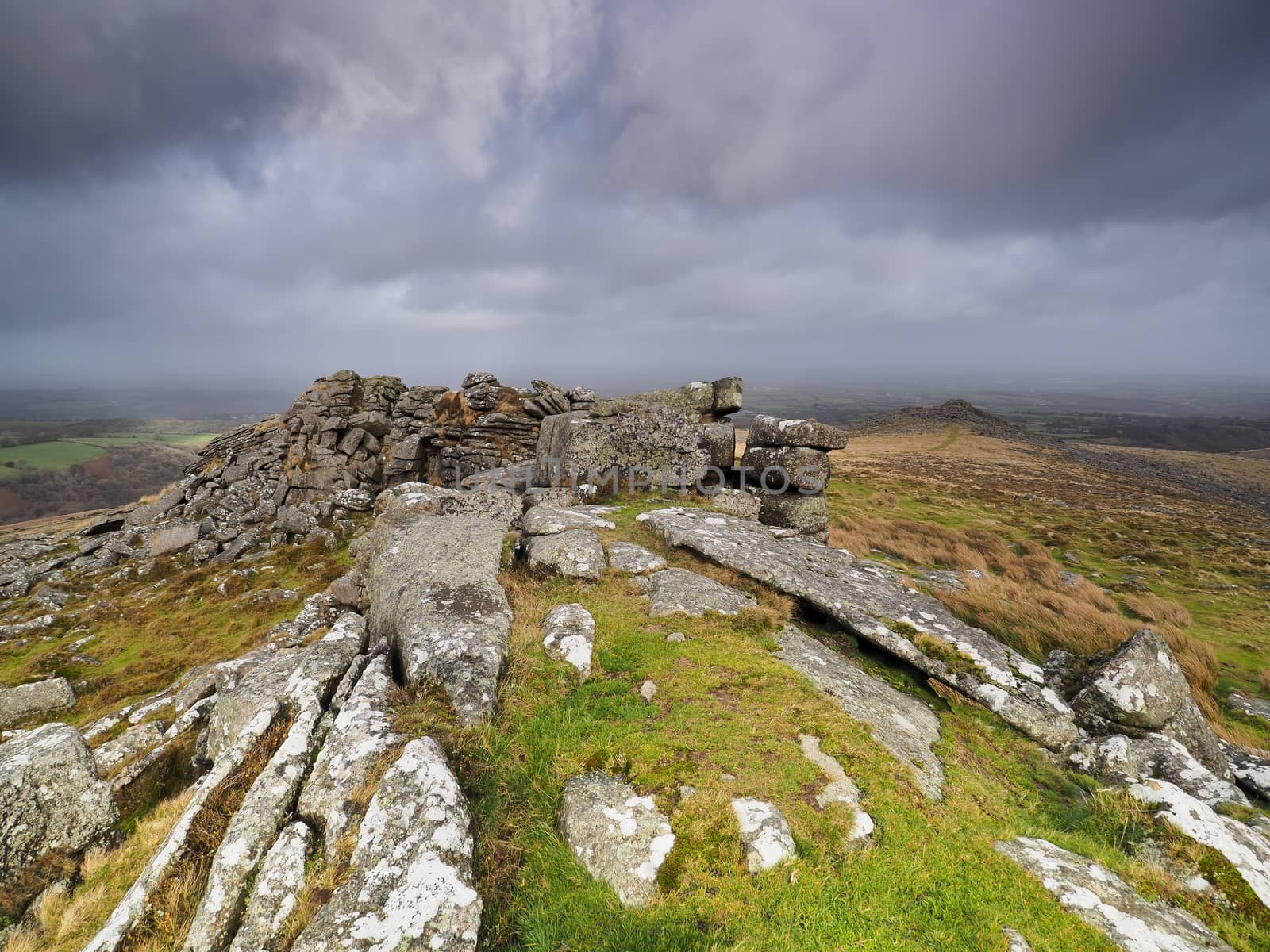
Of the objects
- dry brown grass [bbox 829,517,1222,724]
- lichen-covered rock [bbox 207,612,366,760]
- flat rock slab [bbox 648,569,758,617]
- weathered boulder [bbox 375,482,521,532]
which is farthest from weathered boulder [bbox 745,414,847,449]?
lichen-covered rock [bbox 207,612,366,760]

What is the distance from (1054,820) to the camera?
6180 mm

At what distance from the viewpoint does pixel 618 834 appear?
4945 mm

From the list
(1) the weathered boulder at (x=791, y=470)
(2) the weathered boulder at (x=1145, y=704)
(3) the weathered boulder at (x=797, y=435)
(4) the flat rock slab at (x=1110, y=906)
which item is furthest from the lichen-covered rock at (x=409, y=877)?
(3) the weathered boulder at (x=797, y=435)

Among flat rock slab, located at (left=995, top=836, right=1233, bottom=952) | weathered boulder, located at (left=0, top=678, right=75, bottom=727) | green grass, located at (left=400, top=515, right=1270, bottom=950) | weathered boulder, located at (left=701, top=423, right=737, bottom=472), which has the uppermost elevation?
weathered boulder, located at (left=701, top=423, right=737, bottom=472)

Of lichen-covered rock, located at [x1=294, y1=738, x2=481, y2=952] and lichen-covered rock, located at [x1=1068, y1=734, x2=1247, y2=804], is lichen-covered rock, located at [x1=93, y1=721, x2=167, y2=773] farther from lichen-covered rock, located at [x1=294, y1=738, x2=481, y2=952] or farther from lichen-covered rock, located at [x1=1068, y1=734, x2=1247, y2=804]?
lichen-covered rock, located at [x1=1068, y1=734, x2=1247, y2=804]

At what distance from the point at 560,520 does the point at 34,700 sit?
52.7 ft

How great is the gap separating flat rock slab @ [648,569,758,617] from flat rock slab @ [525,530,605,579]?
4.56 ft

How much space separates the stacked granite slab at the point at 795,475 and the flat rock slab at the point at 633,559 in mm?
8675

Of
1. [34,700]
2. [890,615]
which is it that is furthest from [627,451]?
[34,700]

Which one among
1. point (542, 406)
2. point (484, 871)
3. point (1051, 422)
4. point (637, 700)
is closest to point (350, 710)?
point (484, 871)

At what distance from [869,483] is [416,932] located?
140 ft

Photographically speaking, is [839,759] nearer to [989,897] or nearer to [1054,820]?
[989,897]

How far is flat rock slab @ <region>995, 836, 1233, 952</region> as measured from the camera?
432 centimetres

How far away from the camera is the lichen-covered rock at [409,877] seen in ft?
12.6
